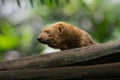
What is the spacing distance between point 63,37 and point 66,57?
132 mm

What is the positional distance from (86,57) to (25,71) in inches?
7.6

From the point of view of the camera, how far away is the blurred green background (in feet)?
9.66

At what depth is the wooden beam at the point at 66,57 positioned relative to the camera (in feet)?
3.99

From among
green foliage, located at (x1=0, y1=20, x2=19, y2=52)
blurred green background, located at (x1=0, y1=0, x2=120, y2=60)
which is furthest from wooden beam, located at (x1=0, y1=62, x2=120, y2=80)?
green foliage, located at (x1=0, y1=20, x2=19, y2=52)

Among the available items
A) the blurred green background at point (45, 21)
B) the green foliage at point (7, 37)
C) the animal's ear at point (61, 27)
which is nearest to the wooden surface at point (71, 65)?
the animal's ear at point (61, 27)

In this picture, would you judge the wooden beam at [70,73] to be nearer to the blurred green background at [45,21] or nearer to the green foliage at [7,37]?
the blurred green background at [45,21]

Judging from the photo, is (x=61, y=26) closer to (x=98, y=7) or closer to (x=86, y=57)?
(x=86, y=57)

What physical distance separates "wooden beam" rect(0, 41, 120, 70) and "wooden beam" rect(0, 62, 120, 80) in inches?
1.2

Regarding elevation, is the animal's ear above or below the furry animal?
above

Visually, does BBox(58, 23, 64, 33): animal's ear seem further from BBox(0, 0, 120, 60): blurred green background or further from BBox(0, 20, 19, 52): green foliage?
BBox(0, 20, 19, 52): green foliage

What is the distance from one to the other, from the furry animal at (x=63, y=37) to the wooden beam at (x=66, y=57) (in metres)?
0.08

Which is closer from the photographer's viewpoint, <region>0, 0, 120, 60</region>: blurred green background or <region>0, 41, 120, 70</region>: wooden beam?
<region>0, 41, 120, 70</region>: wooden beam

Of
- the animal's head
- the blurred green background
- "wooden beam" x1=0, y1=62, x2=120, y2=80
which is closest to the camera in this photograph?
"wooden beam" x1=0, y1=62, x2=120, y2=80

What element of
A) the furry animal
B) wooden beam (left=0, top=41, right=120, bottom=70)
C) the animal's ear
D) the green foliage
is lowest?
wooden beam (left=0, top=41, right=120, bottom=70)
